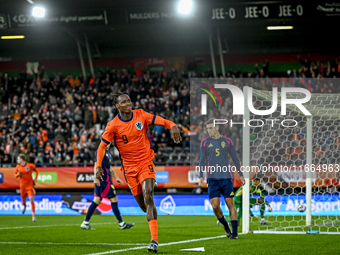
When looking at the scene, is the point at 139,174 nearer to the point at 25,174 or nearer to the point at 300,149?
the point at 300,149

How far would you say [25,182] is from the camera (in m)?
15.7

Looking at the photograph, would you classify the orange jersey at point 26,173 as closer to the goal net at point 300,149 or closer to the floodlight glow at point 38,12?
the goal net at point 300,149

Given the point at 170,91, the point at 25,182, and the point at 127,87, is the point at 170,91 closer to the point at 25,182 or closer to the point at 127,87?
the point at 127,87

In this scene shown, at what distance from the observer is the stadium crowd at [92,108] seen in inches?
850

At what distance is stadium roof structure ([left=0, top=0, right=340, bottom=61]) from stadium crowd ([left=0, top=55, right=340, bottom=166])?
174cm

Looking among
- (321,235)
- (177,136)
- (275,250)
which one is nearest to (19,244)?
(177,136)

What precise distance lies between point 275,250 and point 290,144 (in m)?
7.67

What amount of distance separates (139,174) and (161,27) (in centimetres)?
2118

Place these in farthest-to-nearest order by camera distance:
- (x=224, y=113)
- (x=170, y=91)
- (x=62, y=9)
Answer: (x=170, y=91) < (x=62, y=9) < (x=224, y=113)

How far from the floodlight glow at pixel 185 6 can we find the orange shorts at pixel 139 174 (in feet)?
52.7

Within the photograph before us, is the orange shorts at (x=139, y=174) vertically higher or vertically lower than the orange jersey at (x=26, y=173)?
higher

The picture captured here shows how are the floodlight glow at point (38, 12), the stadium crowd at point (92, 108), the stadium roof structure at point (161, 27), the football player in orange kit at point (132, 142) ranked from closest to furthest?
the football player in orange kit at point (132, 142) → the stadium crowd at point (92, 108) → the stadium roof structure at point (161, 27) → the floodlight glow at point (38, 12)

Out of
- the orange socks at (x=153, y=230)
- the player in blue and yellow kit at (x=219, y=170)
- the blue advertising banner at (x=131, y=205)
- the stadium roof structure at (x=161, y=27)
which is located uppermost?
the stadium roof structure at (x=161, y=27)

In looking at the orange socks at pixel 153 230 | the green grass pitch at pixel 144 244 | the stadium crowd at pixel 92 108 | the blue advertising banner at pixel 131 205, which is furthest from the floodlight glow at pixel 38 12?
the orange socks at pixel 153 230
